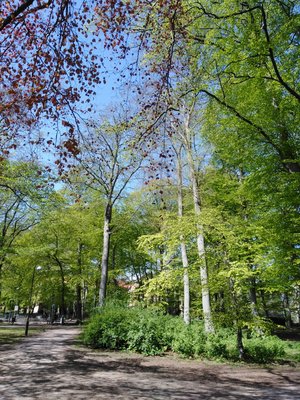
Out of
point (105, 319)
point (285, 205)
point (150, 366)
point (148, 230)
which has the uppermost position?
point (148, 230)

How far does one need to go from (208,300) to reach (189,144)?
768 cm

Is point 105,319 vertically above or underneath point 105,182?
underneath

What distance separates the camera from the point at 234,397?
20.6ft

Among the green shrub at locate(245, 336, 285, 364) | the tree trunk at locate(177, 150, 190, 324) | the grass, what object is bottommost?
the grass

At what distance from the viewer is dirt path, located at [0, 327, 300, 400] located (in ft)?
20.7

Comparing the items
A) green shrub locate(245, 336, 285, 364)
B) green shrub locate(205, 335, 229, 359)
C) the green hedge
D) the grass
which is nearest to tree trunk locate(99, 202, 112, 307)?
the green hedge

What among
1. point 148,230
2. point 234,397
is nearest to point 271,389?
point 234,397

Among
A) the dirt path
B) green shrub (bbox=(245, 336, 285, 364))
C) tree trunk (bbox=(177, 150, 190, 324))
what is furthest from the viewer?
tree trunk (bbox=(177, 150, 190, 324))

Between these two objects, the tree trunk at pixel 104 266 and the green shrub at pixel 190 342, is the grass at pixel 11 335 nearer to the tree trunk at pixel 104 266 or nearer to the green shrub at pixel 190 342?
the tree trunk at pixel 104 266

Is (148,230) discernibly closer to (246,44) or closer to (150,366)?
(150,366)

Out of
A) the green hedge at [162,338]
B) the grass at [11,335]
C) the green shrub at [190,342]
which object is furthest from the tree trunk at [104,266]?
the green shrub at [190,342]

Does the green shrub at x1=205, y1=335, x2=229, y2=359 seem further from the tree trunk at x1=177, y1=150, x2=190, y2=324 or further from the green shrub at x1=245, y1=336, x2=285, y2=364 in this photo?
the tree trunk at x1=177, y1=150, x2=190, y2=324

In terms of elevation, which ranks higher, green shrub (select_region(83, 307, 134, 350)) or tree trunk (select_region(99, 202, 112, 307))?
tree trunk (select_region(99, 202, 112, 307))

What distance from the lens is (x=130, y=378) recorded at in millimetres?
7828
